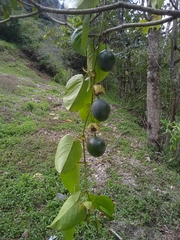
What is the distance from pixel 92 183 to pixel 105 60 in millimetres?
2093

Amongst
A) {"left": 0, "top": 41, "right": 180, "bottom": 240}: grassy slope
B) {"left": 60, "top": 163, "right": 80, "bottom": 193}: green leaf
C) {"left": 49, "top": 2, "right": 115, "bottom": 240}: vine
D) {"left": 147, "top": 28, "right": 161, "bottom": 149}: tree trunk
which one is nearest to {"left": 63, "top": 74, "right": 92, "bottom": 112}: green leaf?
{"left": 49, "top": 2, "right": 115, "bottom": 240}: vine

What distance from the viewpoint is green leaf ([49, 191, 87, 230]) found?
344 millimetres

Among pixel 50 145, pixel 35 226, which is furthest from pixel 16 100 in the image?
pixel 35 226

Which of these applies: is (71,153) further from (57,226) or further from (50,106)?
(50,106)

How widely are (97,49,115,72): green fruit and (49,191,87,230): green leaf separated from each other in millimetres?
214

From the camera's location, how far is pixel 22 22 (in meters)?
11.1

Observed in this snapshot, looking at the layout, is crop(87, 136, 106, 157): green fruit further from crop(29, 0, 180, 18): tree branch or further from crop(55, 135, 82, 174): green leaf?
crop(29, 0, 180, 18): tree branch

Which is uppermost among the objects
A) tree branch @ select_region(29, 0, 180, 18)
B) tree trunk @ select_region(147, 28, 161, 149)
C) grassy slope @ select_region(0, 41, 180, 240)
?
tree branch @ select_region(29, 0, 180, 18)

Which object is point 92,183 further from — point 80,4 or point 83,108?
point 80,4

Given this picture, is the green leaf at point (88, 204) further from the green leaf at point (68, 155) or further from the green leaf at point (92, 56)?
the green leaf at point (92, 56)

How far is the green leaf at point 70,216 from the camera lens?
0.34 meters

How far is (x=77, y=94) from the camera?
40cm

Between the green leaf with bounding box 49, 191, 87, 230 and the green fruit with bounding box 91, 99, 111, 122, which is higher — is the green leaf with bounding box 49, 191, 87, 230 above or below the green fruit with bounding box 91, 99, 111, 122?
below

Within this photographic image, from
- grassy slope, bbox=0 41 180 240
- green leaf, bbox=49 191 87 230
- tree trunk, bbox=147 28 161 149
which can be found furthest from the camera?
tree trunk, bbox=147 28 161 149
